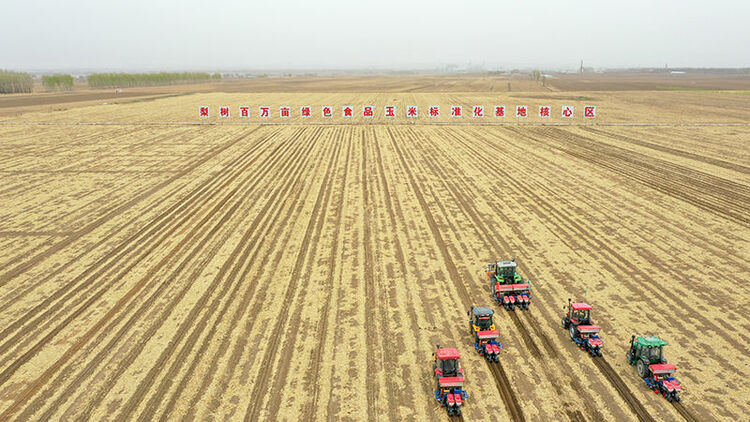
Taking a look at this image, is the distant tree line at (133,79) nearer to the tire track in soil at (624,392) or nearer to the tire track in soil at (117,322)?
the tire track in soil at (117,322)

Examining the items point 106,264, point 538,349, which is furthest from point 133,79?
point 538,349

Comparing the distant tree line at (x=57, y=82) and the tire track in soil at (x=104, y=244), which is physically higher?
the distant tree line at (x=57, y=82)

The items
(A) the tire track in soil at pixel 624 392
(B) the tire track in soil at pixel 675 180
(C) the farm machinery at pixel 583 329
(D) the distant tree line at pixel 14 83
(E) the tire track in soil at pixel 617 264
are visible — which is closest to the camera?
(A) the tire track in soil at pixel 624 392

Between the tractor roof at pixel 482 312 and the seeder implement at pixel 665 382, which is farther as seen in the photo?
the tractor roof at pixel 482 312

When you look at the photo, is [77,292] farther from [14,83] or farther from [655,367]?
[14,83]

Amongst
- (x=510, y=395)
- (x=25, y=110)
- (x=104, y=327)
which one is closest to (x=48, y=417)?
(x=104, y=327)

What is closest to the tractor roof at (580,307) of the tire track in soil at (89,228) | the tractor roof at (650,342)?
the tractor roof at (650,342)

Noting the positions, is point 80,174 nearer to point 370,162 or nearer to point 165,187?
point 165,187

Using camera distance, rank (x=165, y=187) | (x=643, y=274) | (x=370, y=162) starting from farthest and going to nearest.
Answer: (x=370, y=162) → (x=165, y=187) → (x=643, y=274)
